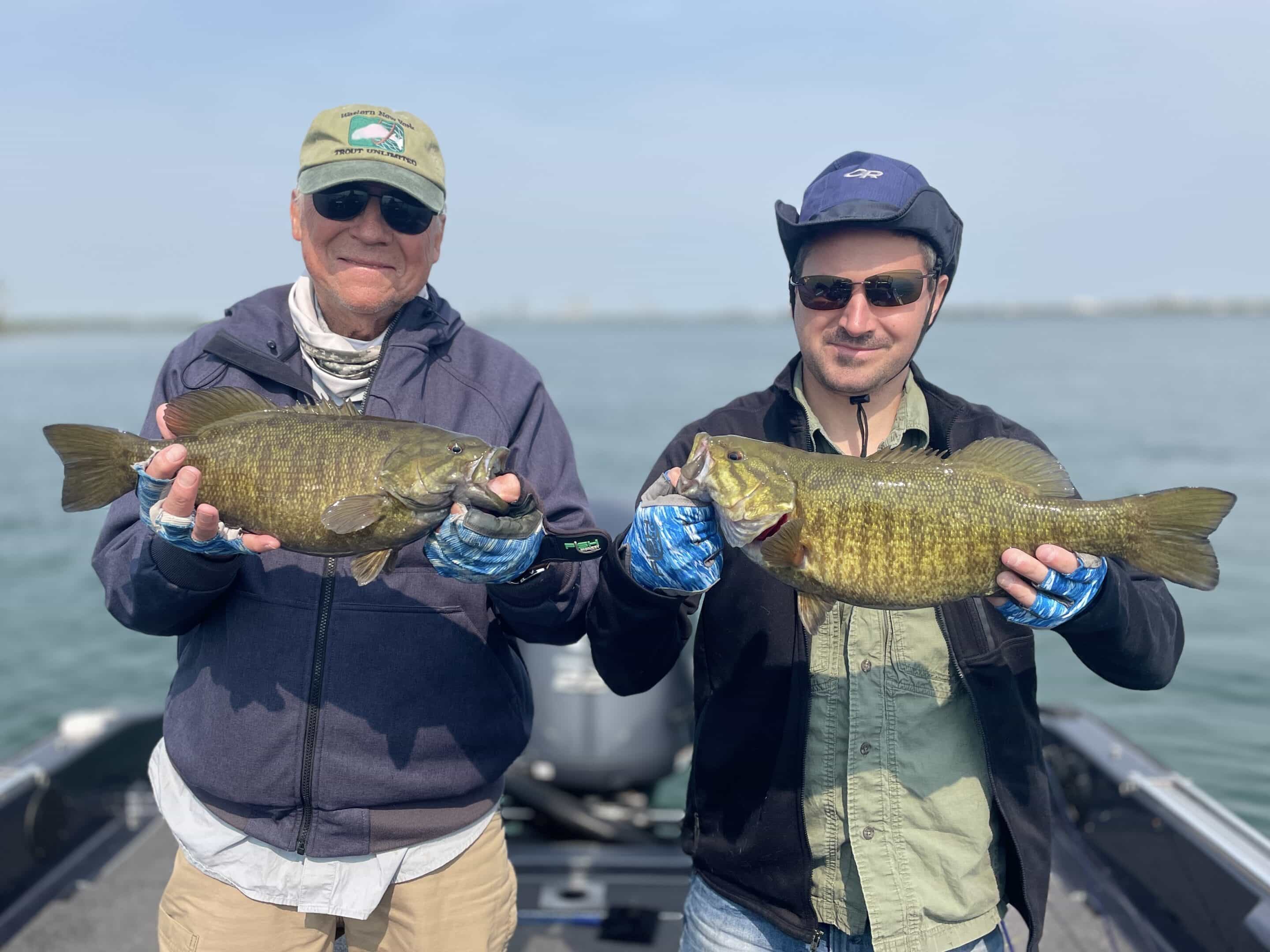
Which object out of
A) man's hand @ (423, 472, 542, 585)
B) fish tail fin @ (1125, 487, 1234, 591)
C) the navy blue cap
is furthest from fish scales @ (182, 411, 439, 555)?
fish tail fin @ (1125, 487, 1234, 591)

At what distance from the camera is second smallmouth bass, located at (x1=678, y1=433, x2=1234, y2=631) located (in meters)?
2.78

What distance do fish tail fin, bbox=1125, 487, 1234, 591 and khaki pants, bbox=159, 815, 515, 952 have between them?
2271 mm

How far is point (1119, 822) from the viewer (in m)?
5.39

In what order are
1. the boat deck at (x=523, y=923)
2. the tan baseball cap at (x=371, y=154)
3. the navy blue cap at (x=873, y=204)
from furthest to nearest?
the boat deck at (x=523, y=923), the tan baseball cap at (x=371, y=154), the navy blue cap at (x=873, y=204)

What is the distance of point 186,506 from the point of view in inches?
112

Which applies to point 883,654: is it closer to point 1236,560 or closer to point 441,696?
point 441,696

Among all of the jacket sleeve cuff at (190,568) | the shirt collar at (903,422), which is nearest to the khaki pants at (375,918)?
the jacket sleeve cuff at (190,568)

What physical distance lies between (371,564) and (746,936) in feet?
5.27

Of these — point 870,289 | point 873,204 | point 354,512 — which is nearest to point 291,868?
point 354,512

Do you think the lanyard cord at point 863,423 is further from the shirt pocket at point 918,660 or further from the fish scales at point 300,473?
the fish scales at point 300,473

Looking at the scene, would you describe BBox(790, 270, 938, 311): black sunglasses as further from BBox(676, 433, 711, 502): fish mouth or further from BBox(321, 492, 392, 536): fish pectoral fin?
BBox(321, 492, 392, 536): fish pectoral fin

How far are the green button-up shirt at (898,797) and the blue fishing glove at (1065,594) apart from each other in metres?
0.32

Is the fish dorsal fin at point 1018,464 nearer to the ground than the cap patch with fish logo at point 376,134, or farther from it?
nearer to the ground

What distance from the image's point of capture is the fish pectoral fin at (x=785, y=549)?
110 inches
